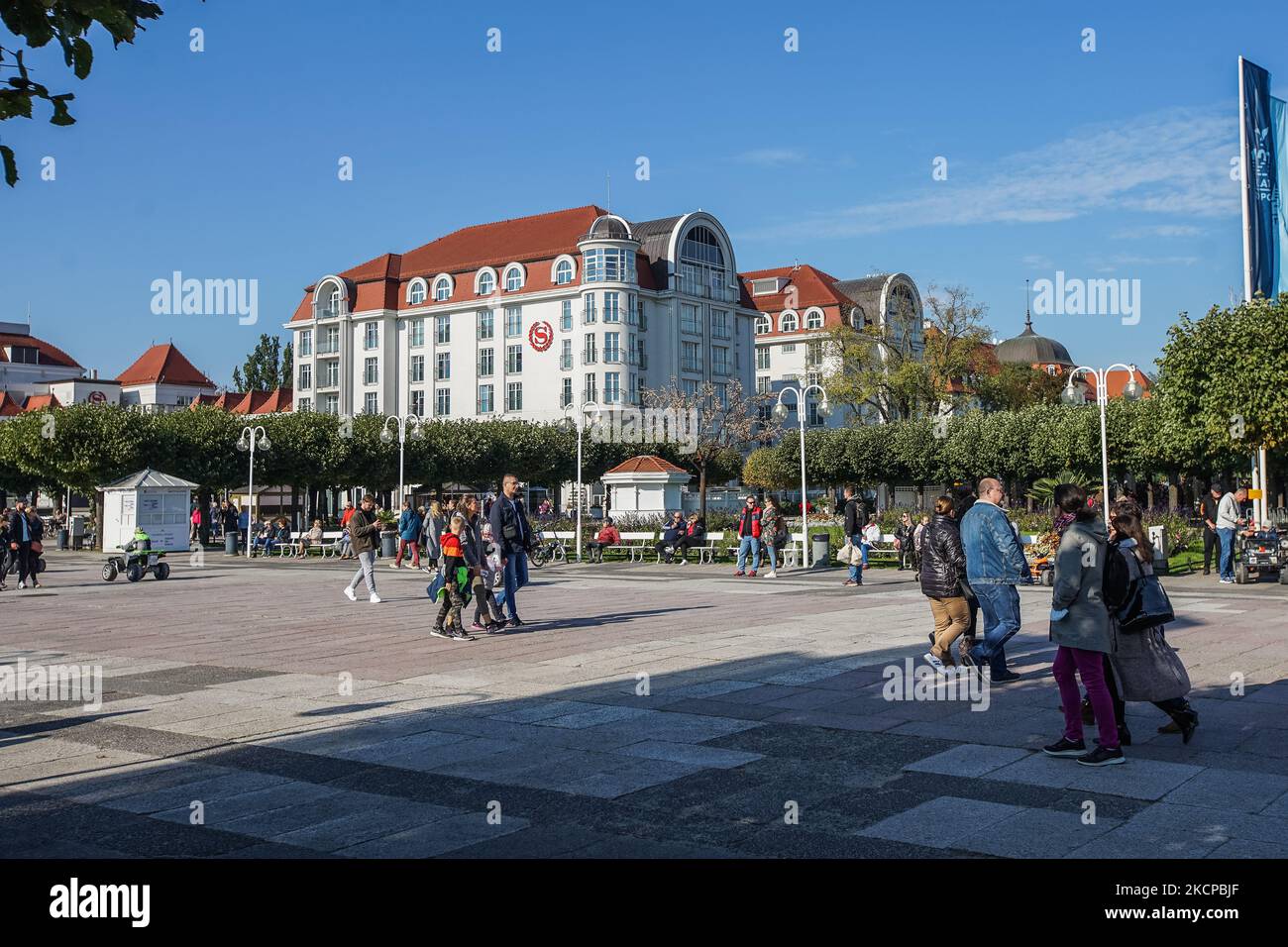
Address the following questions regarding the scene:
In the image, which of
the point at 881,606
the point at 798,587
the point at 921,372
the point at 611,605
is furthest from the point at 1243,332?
the point at 921,372

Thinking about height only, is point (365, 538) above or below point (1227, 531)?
above

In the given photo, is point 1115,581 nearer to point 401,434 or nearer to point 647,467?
point 647,467

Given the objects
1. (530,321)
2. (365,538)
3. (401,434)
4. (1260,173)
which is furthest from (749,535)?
(530,321)

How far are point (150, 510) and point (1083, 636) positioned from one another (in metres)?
38.8

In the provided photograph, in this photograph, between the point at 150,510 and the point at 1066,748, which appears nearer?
the point at 1066,748

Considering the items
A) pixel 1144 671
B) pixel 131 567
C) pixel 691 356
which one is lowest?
pixel 1144 671

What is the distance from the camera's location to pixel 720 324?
8006 centimetres

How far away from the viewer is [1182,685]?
736 cm

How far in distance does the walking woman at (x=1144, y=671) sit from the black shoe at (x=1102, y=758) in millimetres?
434

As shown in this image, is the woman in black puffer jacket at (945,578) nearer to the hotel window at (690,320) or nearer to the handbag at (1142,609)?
the handbag at (1142,609)

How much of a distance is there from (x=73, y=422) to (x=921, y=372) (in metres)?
40.2

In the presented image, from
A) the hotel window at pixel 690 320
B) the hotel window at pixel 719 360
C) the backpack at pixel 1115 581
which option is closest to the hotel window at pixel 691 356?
the hotel window at pixel 690 320

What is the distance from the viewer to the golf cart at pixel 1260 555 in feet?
66.2
